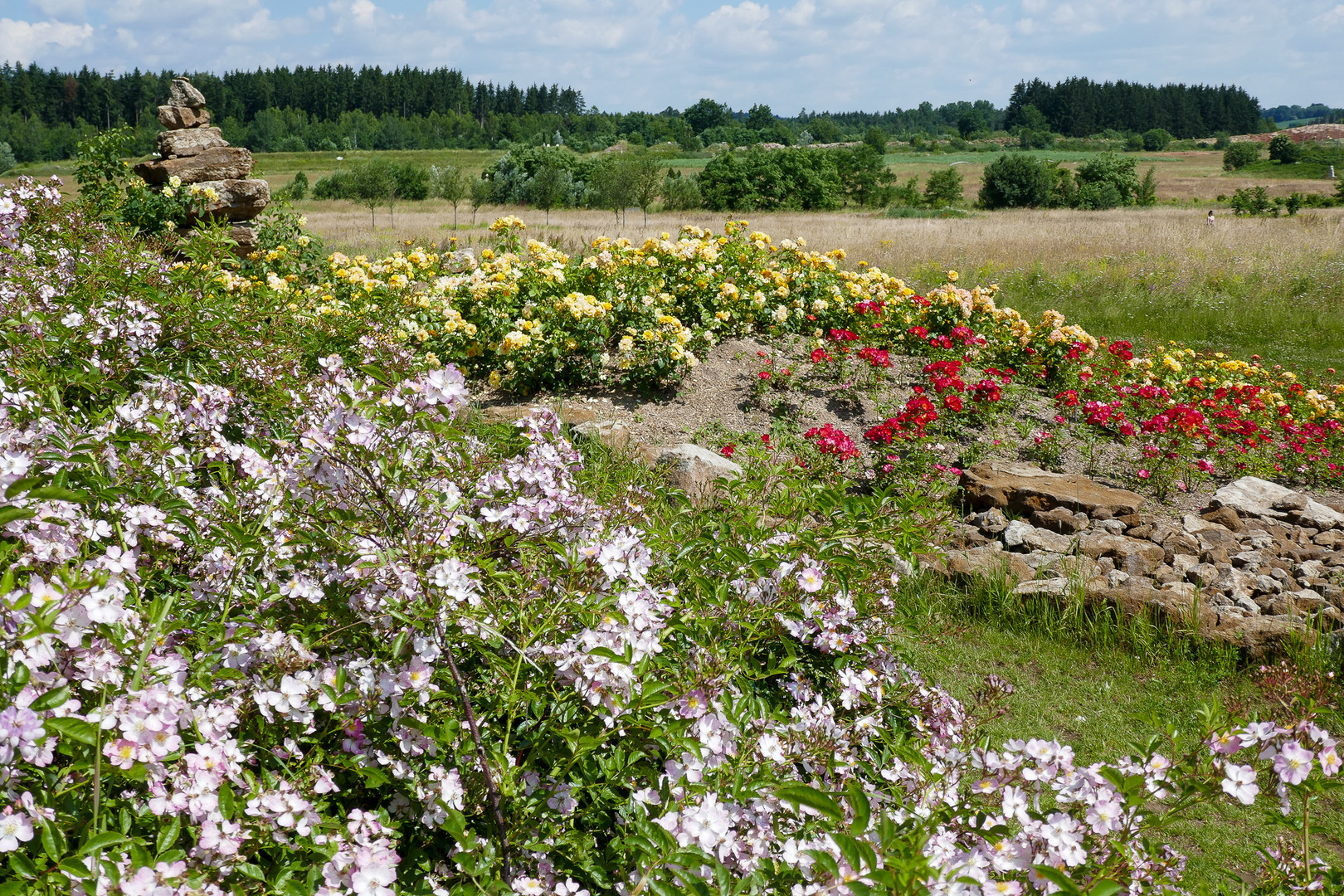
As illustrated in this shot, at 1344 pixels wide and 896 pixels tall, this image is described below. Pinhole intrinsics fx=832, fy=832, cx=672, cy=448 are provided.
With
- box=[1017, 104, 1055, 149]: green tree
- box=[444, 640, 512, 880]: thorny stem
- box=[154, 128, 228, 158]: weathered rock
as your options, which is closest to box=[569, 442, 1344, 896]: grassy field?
box=[444, 640, 512, 880]: thorny stem

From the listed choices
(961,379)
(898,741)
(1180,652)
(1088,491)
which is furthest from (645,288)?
A: (898,741)

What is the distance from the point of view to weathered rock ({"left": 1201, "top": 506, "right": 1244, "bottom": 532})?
493cm

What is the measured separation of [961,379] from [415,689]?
603cm

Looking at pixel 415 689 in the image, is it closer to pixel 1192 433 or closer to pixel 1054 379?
pixel 1192 433

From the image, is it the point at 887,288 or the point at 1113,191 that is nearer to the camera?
the point at 887,288

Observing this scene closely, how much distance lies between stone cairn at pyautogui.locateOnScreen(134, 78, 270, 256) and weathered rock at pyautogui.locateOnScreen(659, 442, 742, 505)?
6592mm

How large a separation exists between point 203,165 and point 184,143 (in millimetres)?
457

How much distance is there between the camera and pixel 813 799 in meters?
1.06

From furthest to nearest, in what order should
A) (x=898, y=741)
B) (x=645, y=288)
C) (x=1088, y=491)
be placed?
(x=645, y=288)
(x=1088, y=491)
(x=898, y=741)

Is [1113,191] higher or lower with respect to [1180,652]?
higher

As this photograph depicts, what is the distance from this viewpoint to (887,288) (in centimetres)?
781

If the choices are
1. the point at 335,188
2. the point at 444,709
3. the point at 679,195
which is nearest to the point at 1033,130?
the point at 679,195

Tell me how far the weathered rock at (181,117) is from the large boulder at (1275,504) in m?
11.0

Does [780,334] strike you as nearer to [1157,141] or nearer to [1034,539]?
[1034,539]
